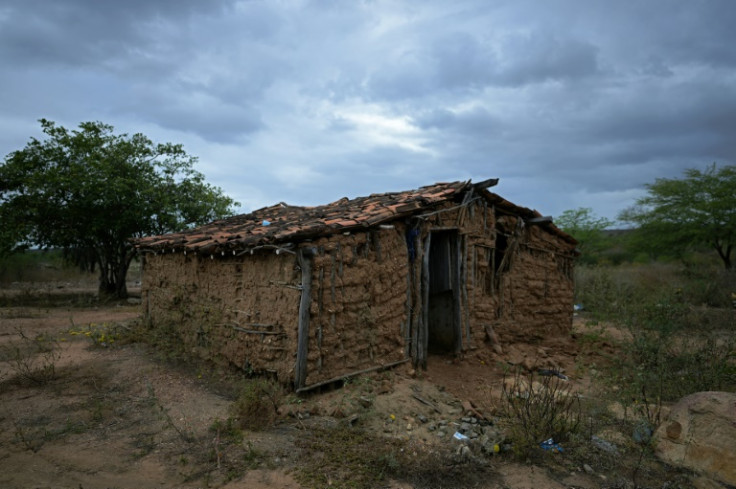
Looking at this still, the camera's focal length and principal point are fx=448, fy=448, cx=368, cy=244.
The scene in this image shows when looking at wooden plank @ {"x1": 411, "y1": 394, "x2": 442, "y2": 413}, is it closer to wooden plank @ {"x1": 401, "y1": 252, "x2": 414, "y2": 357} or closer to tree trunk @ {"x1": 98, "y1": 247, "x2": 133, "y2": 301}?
wooden plank @ {"x1": 401, "y1": 252, "x2": 414, "y2": 357}

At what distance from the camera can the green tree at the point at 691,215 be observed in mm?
18172

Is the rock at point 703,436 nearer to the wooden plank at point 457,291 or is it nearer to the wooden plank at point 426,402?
the wooden plank at point 426,402

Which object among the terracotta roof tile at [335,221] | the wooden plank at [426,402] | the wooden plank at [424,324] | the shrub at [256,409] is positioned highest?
the terracotta roof tile at [335,221]

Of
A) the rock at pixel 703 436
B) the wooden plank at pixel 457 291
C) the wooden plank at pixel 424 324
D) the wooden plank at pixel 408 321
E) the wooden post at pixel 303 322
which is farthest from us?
the wooden plank at pixel 457 291

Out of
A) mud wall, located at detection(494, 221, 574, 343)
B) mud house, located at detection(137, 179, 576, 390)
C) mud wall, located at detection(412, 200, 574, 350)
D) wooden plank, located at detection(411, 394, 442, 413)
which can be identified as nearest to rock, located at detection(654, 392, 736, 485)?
wooden plank, located at detection(411, 394, 442, 413)

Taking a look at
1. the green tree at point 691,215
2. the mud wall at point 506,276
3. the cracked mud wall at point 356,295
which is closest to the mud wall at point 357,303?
the cracked mud wall at point 356,295

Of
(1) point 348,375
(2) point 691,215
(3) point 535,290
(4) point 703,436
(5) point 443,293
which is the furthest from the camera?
(2) point 691,215

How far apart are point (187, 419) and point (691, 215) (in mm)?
21415

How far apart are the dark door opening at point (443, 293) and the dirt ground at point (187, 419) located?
0.45m

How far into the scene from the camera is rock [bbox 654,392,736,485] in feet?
12.2

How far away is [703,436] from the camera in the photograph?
3.91 meters

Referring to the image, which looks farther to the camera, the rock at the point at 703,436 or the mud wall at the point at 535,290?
the mud wall at the point at 535,290

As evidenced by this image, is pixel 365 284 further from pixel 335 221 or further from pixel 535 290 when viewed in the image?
pixel 535 290

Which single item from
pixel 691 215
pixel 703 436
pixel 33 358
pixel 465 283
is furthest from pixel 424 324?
pixel 691 215
